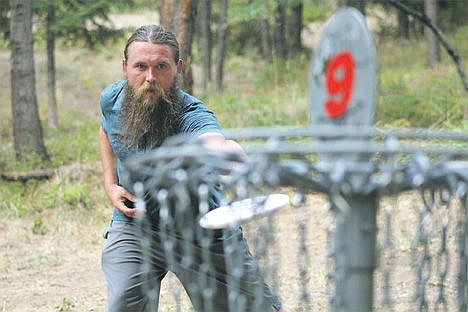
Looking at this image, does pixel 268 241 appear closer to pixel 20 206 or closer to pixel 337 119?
pixel 337 119

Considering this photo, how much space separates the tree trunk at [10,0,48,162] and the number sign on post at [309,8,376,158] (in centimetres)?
907

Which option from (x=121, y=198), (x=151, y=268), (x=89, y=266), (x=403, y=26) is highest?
(x=403, y=26)

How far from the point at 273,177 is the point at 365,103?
324 mm

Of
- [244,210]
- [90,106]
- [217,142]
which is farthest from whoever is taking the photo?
[90,106]

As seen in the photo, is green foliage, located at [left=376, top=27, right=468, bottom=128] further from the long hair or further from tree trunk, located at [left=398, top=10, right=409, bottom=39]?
the long hair

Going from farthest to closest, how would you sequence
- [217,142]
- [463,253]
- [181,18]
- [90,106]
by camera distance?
1. [90,106]
2. [181,18]
3. [217,142]
4. [463,253]

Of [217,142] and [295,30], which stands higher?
Answer: [295,30]

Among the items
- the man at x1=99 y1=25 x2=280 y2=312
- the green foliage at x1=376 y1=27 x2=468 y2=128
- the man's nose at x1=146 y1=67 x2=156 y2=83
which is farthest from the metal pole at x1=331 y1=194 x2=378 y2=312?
the green foliage at x1=376 y1=27 x2=468 y2=128

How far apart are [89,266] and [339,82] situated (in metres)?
5.92

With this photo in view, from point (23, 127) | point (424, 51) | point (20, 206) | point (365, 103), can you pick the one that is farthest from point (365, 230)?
point (424, 51)

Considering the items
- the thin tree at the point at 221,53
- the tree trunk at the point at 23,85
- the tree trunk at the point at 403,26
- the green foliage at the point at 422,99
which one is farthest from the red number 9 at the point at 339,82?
the tree trunk at the point at 403,26

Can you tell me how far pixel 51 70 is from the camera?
51.1 ft

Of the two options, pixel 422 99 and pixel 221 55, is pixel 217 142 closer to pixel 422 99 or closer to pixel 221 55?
pixel 422 99

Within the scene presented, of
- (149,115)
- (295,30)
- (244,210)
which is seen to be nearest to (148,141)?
(149,115)
